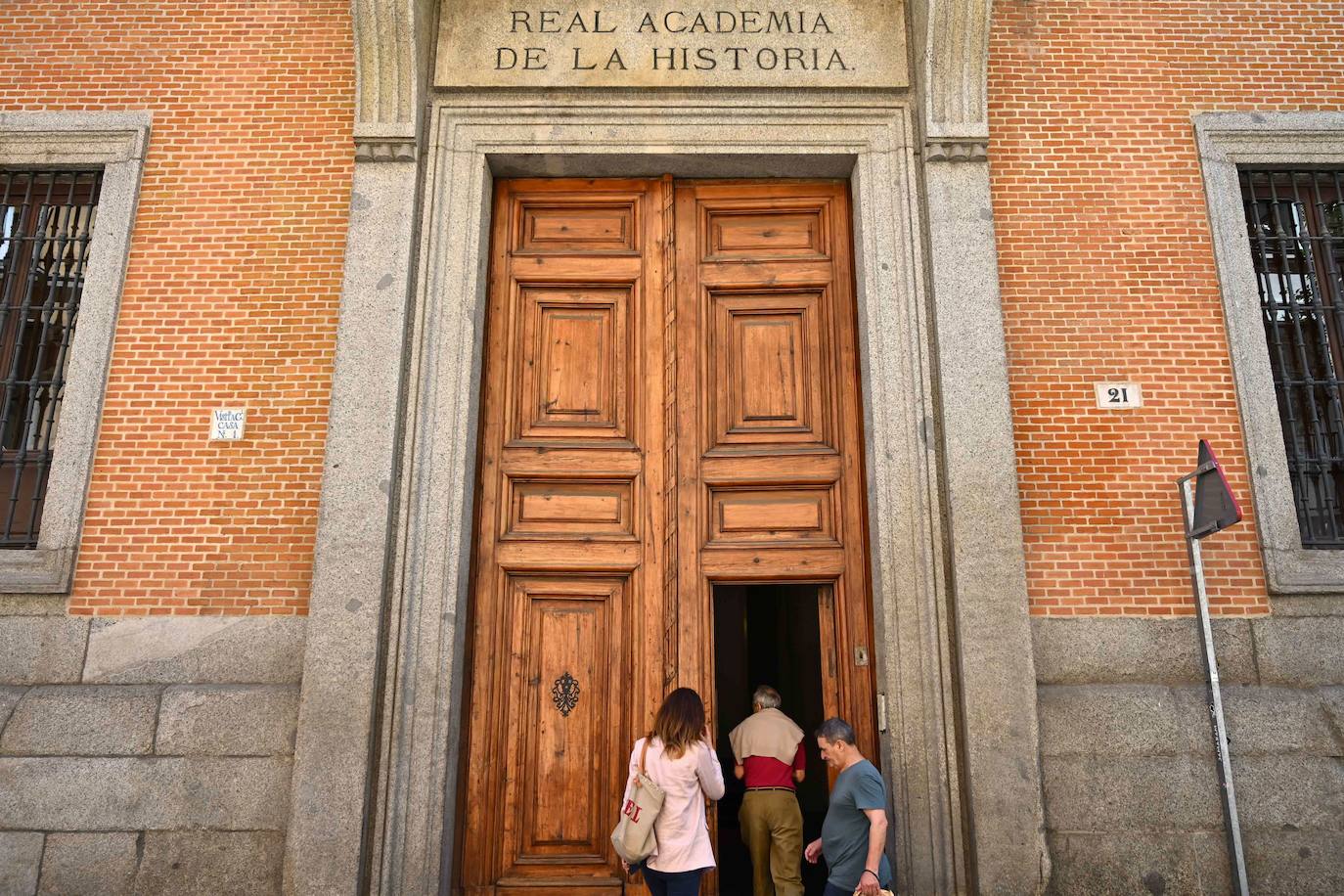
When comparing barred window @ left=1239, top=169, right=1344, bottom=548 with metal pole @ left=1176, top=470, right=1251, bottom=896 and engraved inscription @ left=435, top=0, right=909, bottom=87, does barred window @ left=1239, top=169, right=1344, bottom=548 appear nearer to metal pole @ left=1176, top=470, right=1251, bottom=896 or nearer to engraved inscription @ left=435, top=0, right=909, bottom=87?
metal pole @ left=1176, top=470, right=1251, bottom=896

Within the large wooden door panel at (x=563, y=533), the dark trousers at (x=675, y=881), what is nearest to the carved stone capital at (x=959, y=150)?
the large wooden door panel at (x=563, y=533)

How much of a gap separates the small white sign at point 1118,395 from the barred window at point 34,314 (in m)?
6.55

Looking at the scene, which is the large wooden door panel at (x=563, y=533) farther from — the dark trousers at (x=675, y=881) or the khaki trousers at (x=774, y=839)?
the dark trousers at (x=675, y=881)

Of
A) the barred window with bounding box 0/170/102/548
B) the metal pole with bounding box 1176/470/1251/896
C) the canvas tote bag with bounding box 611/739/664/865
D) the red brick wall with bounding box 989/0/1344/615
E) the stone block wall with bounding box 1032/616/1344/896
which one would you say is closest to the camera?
the canvas tote bag with bounding box 611/739/664/865

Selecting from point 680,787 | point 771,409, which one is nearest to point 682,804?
point 680,787

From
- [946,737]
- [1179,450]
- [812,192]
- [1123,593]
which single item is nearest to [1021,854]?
[946,737]

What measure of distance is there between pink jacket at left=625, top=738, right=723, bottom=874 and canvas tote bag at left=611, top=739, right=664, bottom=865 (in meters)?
0.04

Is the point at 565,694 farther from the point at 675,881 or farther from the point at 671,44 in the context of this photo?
the point at 671,44

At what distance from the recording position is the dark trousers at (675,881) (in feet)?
14.5

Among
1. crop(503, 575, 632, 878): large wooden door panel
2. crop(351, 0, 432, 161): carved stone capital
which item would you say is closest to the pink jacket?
crop(503, 575, 632, 878): large wooden door panel

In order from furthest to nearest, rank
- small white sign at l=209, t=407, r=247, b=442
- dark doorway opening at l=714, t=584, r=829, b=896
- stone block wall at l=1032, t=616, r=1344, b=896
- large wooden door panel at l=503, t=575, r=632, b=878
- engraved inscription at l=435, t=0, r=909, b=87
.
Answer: dark doorway opening at l=714, t=584, r=829, b=896 → engraved inscription at l=435, t=0, r=909, b=87 → small white sign at l=209, t=407, r=247, b=442 → large wooden door panel at l=503, t=575, r=632, b=878 → stone block wall at l=1032, t=616, r=1344, b=896

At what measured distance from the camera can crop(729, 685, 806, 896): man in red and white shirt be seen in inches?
206

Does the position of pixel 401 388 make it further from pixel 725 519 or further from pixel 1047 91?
pixel 1047 91

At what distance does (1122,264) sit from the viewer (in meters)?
6.02
